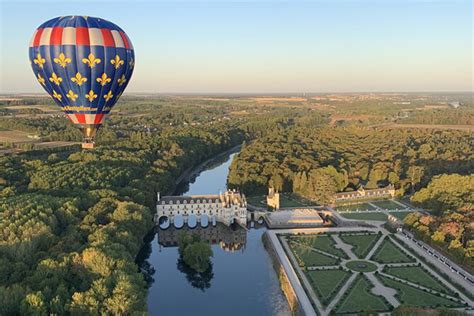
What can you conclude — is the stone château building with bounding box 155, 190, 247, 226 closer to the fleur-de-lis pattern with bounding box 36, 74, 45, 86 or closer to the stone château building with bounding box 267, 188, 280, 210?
the stone château building with bounding box 267, 188, 280, 210

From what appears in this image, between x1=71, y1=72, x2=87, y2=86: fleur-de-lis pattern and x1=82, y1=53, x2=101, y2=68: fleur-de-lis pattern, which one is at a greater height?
x1=82, y1=53, x2=101, y2=68: fleur-de-lis pattern

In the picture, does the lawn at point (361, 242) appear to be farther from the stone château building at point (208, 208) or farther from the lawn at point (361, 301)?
the stone château building at point (208, 208)

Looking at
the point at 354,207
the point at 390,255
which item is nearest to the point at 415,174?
the point at 354,207

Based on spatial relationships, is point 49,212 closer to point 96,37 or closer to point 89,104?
point 89,104

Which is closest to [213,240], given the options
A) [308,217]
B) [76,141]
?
[308,217]

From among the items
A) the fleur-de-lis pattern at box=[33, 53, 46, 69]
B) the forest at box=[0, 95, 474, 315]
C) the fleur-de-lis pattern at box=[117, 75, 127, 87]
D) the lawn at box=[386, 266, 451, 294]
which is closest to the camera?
the forest at box=[0, 95, 474, 315]

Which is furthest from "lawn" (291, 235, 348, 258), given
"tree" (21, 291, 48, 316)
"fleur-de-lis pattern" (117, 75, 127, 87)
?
"tree" (21, 291, 48, 316)

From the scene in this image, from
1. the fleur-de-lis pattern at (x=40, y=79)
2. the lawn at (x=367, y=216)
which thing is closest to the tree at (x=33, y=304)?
the fleur-de-lis pattern at (x=40, y=79)
